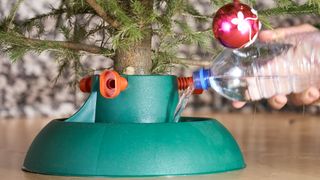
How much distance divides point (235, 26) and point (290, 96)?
0.65 ft

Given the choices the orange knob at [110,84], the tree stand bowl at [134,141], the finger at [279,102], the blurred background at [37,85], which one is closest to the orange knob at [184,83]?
the tree stand bowl at [134,141]

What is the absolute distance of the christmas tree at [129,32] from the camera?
4.58ft

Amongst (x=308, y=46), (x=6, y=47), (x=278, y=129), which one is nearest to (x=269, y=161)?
(x=308, y=46)

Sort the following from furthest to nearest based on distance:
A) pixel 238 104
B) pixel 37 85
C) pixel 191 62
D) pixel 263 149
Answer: pixel 37 85 < pixel 263 149 < pixel 191 62 < pixel 238 104

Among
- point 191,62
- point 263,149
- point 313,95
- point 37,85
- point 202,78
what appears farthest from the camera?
point 37,85

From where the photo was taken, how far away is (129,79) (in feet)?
4.53

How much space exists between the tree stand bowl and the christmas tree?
100 mm

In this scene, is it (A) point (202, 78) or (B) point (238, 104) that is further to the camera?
(A) point (202, 78)

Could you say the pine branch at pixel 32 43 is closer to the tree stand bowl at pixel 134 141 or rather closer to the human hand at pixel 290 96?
the tree stand bowl at pixel 134 141

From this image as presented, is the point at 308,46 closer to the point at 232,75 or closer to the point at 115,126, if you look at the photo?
the point at 232,75

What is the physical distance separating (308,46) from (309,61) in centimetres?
8

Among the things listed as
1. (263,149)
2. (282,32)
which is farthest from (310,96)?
(263,149)

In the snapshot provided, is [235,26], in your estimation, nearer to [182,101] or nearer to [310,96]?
[310,96]

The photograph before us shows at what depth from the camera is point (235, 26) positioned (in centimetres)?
121
